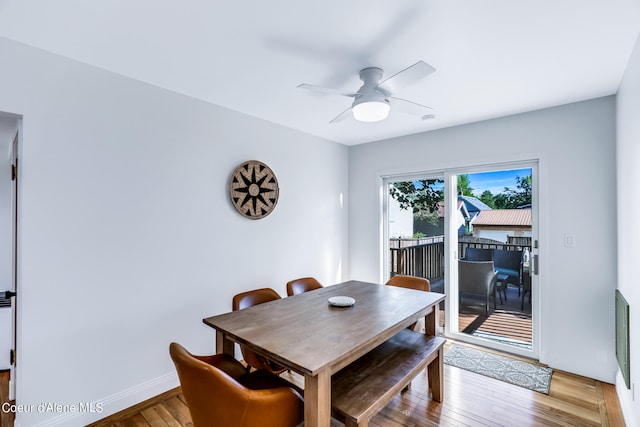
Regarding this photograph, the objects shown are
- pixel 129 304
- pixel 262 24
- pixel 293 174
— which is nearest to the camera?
pixel 262 24

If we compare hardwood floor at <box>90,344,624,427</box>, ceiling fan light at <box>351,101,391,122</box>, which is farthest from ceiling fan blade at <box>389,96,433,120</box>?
hardwood floor at <box>90,344,624,427</box>

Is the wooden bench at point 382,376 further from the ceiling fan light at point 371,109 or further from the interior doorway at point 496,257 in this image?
the ceiling fan light at point 371,109

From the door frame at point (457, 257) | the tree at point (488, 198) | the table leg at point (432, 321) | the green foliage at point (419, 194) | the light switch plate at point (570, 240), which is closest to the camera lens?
the table leg at point (432, 321)

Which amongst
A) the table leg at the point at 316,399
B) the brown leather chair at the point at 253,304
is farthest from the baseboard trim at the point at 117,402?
the table leg at the point at 316,399

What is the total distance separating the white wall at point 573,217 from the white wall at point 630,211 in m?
→ 0.23

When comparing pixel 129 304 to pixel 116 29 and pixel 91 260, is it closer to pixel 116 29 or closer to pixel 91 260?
→ pixel 91 260

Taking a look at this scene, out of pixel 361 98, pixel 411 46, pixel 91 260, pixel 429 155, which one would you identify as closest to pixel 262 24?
pixel 361 98

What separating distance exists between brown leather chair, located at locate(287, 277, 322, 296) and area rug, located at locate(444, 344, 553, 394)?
145 cm

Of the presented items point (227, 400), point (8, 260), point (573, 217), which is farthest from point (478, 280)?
point (8, 260)

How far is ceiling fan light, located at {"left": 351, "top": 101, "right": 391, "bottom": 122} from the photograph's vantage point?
1.98 m

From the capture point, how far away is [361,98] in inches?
80.0

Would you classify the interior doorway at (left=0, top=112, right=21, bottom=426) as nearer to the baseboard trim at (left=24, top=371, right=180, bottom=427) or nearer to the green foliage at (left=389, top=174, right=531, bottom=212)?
the baseboard trim at (left=24, top=371, right=180, bottom=427)

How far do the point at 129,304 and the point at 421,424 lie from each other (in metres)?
2.19

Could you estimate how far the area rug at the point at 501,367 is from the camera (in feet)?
8.50
